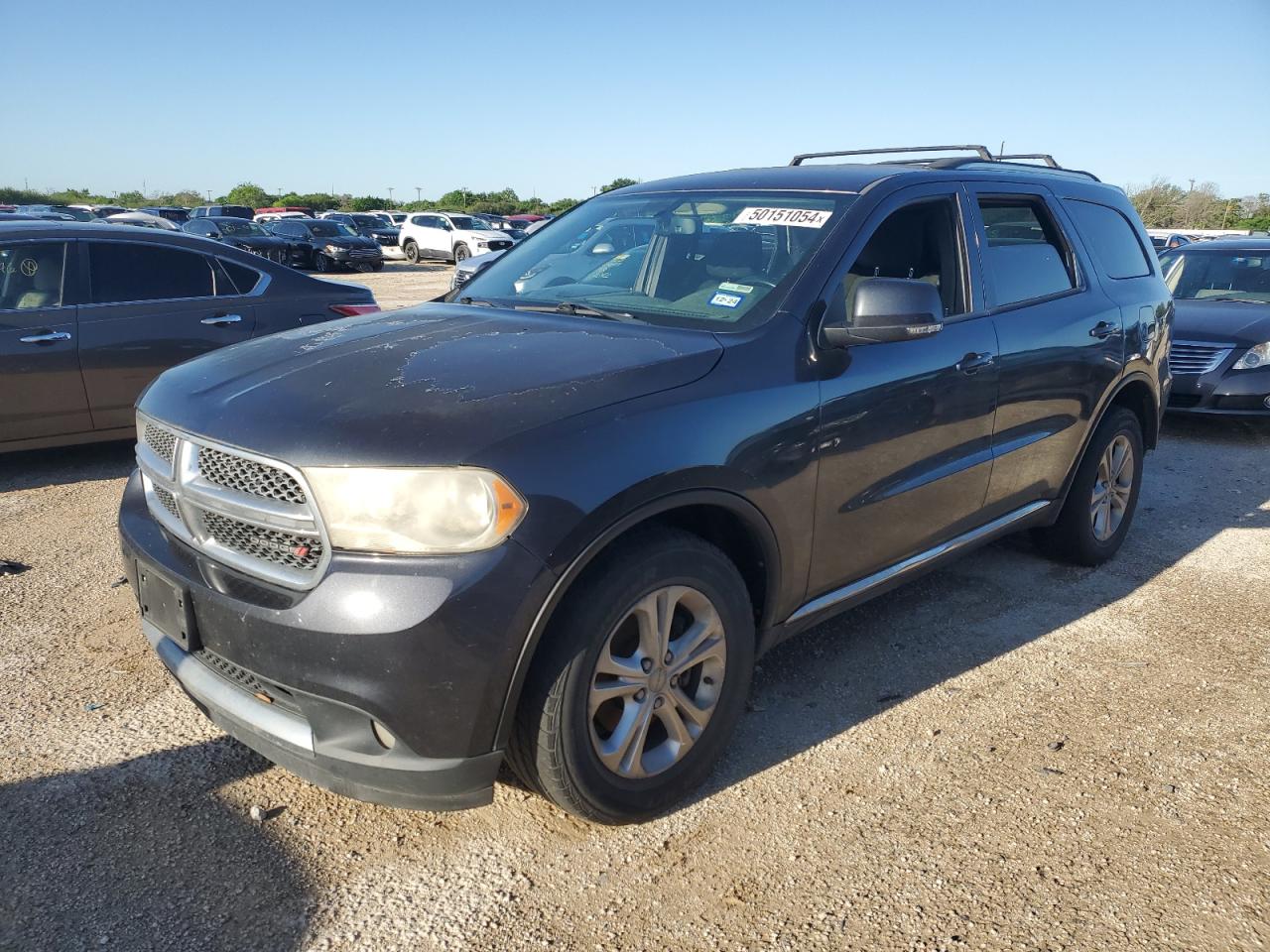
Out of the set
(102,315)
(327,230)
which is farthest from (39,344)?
(327,230)

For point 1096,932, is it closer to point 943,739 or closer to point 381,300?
point 943,739

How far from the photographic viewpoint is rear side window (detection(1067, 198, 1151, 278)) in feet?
14.9

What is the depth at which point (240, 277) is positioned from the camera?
629cm

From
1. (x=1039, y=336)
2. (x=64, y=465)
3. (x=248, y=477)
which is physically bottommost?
(x=64, y=465)

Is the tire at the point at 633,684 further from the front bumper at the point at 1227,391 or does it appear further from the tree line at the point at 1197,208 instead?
the tree line at the point at 1197,208

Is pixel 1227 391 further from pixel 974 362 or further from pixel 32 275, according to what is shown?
pixel 32 275

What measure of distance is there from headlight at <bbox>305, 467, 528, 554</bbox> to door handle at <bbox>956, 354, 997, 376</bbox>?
2.02 metres

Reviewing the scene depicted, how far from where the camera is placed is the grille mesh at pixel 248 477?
2.30 m

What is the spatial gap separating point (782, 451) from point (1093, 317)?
2282 mm

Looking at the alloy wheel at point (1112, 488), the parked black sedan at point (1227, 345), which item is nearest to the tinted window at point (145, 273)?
the alloy wheel at point (1112, 488)

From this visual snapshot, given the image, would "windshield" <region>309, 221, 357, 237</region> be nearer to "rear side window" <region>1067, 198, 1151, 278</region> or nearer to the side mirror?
"rear side window" <region>1067, 198, 1151, 278</region>

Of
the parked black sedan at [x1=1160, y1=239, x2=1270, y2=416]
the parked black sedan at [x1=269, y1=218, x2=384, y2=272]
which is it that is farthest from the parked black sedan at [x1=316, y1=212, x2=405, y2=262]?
the parked black sedan at [x1=1160, y1=239, x2=1270, y2=416]

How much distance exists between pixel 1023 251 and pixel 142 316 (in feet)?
16.4

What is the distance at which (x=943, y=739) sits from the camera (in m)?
3.23
